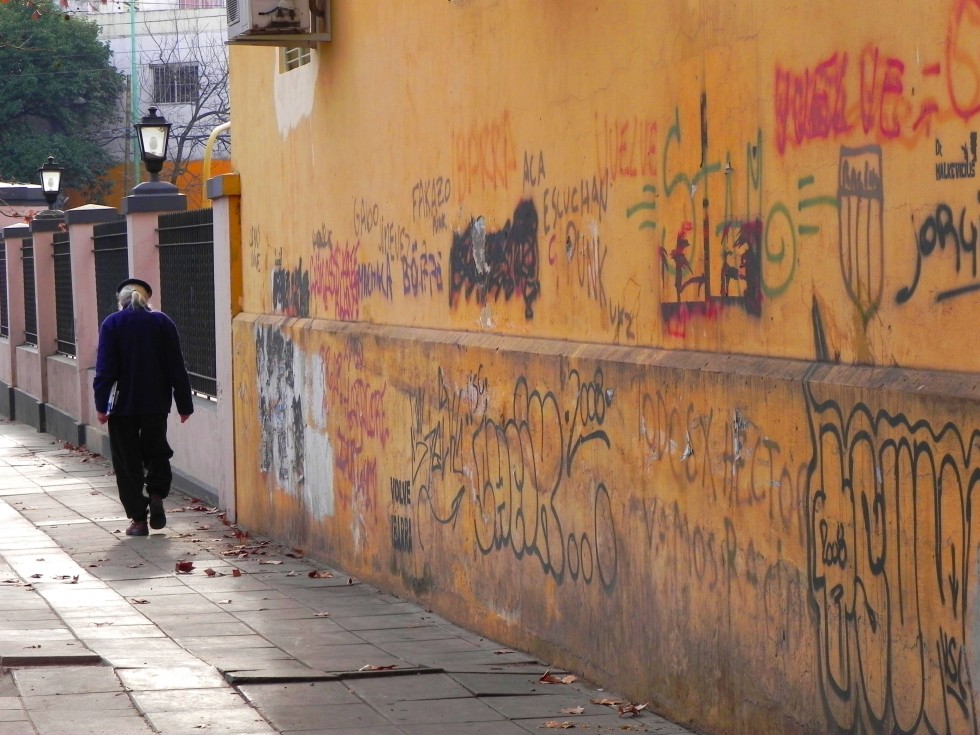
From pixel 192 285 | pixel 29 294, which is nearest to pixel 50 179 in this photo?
pixel 29 294

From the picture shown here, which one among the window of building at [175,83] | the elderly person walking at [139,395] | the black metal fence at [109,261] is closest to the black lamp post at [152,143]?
the black metal fence at [109,261]

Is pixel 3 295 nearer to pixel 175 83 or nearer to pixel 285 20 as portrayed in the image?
pixel 285 20

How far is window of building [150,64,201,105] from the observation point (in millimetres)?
52344

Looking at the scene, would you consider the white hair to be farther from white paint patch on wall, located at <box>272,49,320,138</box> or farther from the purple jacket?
white paint patch on wall, located at <box>272,49,320,138</box>

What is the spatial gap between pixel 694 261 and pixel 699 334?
0.87 feet

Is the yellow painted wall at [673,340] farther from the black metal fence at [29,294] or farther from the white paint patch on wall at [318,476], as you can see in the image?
the black metal fence at [29,294]

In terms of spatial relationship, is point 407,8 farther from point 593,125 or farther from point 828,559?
point 828,559

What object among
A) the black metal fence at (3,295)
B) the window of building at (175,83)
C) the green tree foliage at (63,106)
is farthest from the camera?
the window of building at (175,83)

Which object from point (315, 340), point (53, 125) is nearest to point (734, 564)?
point (315, 340)

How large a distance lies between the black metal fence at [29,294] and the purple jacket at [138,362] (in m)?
10.5

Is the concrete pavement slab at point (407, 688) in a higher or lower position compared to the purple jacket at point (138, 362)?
lower

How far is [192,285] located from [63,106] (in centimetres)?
4055

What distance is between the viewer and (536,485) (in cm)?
714

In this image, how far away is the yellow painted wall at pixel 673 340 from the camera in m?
4.54
